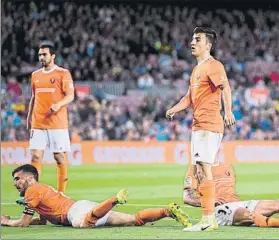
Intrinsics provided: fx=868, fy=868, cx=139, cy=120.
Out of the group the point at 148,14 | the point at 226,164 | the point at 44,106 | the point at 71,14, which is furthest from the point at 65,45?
the point at 226,164

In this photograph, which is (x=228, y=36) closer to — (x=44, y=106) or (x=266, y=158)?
(x=266, y=158)

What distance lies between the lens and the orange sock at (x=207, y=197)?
28.3 ft

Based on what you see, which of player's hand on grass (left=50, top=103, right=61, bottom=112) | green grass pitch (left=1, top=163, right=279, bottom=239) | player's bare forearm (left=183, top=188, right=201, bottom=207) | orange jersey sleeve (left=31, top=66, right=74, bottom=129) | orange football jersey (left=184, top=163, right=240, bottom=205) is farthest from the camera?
orange jersey sleeve (left=31, top=66, right=74, bottom=129)

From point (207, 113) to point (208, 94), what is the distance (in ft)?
0.69

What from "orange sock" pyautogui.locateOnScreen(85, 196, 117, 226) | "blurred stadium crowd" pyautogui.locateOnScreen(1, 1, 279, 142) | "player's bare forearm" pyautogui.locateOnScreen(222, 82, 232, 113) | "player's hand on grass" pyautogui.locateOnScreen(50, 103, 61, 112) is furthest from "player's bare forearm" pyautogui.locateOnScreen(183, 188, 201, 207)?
"blurred stadium crowd" pyautogui.locateOnScreen(1, 1, 279, 142)

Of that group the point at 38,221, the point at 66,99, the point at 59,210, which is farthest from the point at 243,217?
the point at 66,99

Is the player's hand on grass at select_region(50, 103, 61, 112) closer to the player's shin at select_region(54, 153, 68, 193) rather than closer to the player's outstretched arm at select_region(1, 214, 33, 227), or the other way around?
the player's shin at select_region(54, 153, 68, 193)

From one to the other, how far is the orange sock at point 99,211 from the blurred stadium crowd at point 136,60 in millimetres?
16000

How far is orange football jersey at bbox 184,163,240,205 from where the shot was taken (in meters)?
9.45

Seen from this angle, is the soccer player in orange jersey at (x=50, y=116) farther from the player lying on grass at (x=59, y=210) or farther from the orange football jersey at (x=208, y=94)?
the orange football jersey at (x=208, y=94)

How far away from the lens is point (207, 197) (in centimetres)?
866

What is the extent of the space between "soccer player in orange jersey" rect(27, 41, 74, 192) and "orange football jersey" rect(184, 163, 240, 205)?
269 cm

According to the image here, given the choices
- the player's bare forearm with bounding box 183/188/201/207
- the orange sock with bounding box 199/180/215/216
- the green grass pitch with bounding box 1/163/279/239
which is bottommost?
the green grass pitch with bounding box 1/163/279/239

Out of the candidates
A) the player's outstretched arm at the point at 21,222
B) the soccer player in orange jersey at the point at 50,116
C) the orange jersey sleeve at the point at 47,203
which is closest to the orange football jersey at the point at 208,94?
the orange jersey sleeve at the point at 47,203
